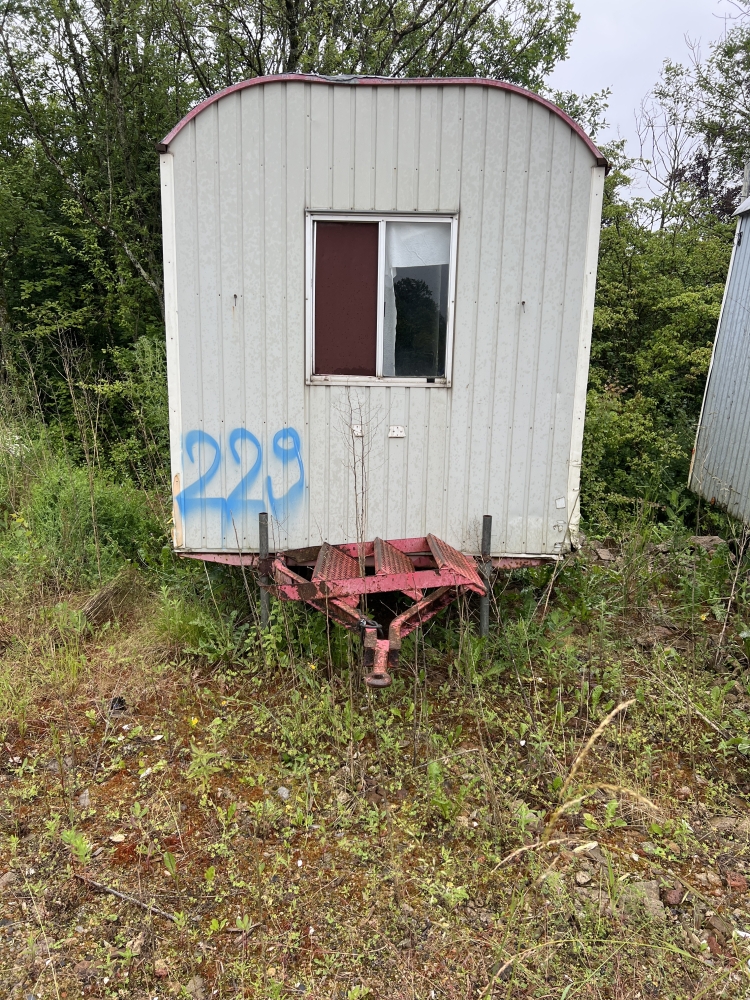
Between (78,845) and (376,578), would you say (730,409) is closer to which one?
(376,578)

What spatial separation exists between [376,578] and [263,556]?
3.03 ft

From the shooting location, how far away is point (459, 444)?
163 inches

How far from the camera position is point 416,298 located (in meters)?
4.04

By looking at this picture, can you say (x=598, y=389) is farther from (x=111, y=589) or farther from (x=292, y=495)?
(x=111, y=589)

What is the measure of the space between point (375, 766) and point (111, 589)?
255 cm

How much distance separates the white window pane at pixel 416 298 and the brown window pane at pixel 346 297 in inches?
3.9

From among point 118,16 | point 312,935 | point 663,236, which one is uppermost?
point 118,16

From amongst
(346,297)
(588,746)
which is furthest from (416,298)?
(588,746)

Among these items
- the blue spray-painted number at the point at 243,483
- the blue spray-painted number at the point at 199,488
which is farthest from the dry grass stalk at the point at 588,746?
the blue spray-painted number at the point at 199,488

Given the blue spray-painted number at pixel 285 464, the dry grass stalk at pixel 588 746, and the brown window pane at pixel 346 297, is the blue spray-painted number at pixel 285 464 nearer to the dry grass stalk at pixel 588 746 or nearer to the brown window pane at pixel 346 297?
the brown window pane at pixel 346 297

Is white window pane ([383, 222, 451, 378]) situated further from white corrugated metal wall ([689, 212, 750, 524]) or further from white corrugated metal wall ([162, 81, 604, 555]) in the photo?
white corrugated metal wall ([689, 212, 750, 524])

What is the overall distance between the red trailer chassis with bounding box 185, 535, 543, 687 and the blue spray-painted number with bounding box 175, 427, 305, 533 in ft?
0.97

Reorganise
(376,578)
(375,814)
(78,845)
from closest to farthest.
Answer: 1. (78,845)
2. (375,814)
3. (376,578)

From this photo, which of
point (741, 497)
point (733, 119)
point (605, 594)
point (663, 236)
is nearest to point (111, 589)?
point (605, 594)
